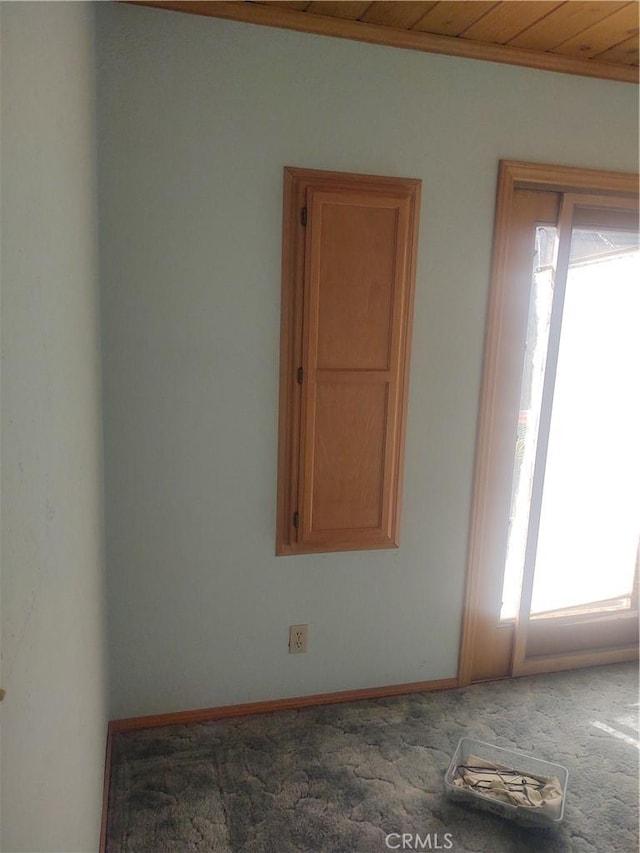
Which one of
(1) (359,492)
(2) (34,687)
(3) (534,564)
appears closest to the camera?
(2) (34,687)

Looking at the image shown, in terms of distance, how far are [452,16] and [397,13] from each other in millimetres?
167

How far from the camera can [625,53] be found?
83.7 inches

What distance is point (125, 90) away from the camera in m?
1.80

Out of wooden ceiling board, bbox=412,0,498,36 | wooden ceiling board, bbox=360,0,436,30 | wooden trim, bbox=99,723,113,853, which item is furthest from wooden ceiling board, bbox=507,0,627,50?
wooden trim, bbox=99,723,113,853

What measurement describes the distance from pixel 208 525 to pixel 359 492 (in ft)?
1.74

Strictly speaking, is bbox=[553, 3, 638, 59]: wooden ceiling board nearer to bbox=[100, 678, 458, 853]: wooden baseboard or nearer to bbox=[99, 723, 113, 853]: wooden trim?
bbox=[100, 678, 458, 853]: wooden baseboard

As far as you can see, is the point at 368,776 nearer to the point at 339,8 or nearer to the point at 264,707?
the point at 264,707

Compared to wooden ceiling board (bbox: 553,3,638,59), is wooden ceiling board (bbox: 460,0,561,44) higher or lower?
lower

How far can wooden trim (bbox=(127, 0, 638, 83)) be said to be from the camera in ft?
5.98

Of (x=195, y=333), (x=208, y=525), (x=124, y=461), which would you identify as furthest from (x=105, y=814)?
(x=195, y=333)

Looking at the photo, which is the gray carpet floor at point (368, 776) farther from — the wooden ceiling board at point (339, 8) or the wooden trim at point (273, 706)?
the wooden ceiling board at point (339, 8)

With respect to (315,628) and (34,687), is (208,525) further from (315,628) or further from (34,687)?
(34,687)

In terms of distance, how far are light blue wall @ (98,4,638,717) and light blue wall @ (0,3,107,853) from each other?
14.4 inches

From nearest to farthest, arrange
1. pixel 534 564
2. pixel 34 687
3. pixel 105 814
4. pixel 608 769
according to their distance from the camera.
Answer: pixel 34 687 → pixel 105 814 → pixel 608 769 → pixel 534 564
